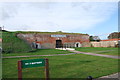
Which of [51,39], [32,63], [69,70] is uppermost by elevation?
[51,39]

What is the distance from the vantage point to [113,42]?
28516 mm

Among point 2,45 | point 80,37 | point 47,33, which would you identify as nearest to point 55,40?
point 47,33

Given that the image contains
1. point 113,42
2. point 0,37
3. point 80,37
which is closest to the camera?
point 0,37

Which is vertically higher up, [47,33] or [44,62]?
[47,33]

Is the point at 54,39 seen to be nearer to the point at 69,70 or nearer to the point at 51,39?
the point at 51,39

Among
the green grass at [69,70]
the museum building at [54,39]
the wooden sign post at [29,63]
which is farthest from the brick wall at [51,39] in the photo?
the wooden sign post at [29,63]

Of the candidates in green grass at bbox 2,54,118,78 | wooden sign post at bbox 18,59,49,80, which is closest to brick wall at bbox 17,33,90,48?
green grass at bbox 2,54,118,78

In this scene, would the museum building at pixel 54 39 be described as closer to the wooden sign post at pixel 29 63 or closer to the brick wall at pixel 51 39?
the brick wall at pixel 51 39

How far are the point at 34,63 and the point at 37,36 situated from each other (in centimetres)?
2549

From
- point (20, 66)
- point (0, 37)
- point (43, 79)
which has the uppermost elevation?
point (0, 37)

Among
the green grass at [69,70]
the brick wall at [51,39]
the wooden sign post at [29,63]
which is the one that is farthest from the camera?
the brick wall at [51,39]

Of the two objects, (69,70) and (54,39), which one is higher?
(54,39)

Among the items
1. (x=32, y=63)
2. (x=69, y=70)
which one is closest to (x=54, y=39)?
(x=69, y=70)

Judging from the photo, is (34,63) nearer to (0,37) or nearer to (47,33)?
(0,37)
